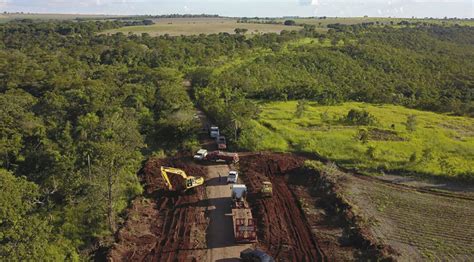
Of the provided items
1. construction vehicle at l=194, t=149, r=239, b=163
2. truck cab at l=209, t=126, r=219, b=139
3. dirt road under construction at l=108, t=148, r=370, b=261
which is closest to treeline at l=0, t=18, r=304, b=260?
dirt road under construction at l=108, t=148, r=370, b=261

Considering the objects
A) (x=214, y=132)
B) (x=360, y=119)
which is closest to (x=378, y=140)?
(x=360, y=119)

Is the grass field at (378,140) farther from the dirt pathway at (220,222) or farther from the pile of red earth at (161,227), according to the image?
the pile of red earth at (161,227)

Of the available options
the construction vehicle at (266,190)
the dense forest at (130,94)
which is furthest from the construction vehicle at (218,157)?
the construction vehicle at (266,190)

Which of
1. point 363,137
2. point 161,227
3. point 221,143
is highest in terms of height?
point 363,137

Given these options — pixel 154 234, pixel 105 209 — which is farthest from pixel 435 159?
pixel 105 209

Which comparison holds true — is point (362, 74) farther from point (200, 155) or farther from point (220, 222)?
point (220, 222)
